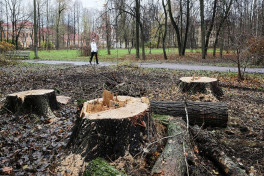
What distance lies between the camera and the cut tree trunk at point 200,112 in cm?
405

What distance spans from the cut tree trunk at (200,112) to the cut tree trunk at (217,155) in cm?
58

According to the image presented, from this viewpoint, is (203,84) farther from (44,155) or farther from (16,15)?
(16,15)

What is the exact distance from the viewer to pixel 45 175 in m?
2.58

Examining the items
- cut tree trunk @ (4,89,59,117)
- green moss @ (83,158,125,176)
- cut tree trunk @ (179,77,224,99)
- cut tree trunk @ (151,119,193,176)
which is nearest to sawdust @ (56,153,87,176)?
green moss @ (83,158,125,176)

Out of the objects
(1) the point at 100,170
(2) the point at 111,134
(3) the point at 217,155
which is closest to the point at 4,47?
(2) the point at 111,134

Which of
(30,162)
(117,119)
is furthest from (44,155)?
(117,119)

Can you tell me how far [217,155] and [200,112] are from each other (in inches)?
53.2

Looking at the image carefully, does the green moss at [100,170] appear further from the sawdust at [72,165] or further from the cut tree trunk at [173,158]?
the cut tree trunk at [173,158]

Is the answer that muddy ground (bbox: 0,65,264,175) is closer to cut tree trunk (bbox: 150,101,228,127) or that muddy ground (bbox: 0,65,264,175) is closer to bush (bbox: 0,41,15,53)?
cut tree trunk (bbox: 150,101,228,127)

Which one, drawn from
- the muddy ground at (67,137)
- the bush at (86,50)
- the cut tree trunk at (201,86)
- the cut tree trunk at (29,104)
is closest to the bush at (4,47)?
the bush at (86,50)

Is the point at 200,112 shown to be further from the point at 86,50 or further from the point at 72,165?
the point at 86,50

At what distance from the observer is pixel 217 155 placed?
2.79m

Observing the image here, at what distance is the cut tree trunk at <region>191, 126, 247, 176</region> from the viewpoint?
2.47 metres

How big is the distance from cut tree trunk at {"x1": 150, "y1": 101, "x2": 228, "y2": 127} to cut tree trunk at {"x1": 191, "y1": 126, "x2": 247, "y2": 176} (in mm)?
582
